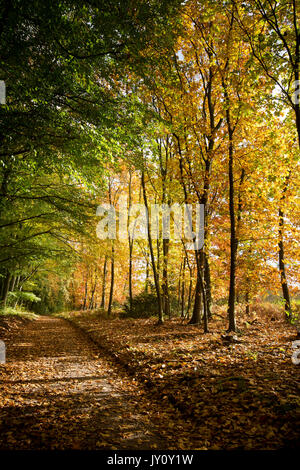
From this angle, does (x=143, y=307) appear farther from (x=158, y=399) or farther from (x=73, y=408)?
(x=73, y=408)

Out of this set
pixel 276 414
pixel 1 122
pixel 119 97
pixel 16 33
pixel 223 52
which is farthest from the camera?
pixel 223 52

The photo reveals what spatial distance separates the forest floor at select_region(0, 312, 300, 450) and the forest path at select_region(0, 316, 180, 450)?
1 centimetres

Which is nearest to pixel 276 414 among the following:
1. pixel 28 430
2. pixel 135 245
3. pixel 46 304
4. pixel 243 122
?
pixel 28 430

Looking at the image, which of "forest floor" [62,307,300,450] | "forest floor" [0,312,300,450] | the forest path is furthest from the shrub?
the forest path

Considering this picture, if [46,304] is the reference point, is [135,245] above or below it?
above

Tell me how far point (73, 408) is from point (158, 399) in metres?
1.55

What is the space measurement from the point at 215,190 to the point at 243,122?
3.20 meters

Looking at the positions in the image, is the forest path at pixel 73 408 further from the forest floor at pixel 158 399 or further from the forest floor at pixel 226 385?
the forest floor at pixel 226 385

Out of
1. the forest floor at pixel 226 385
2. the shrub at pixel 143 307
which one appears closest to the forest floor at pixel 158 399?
the forest floor at pixel 226 385

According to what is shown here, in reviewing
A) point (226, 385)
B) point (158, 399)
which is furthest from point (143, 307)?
point (226, 385)

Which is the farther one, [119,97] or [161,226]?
[161,226]

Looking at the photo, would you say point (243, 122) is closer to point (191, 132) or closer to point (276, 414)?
point (191, 132)

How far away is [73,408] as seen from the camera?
4.06 m

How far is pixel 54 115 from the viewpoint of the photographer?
5.29 meters
